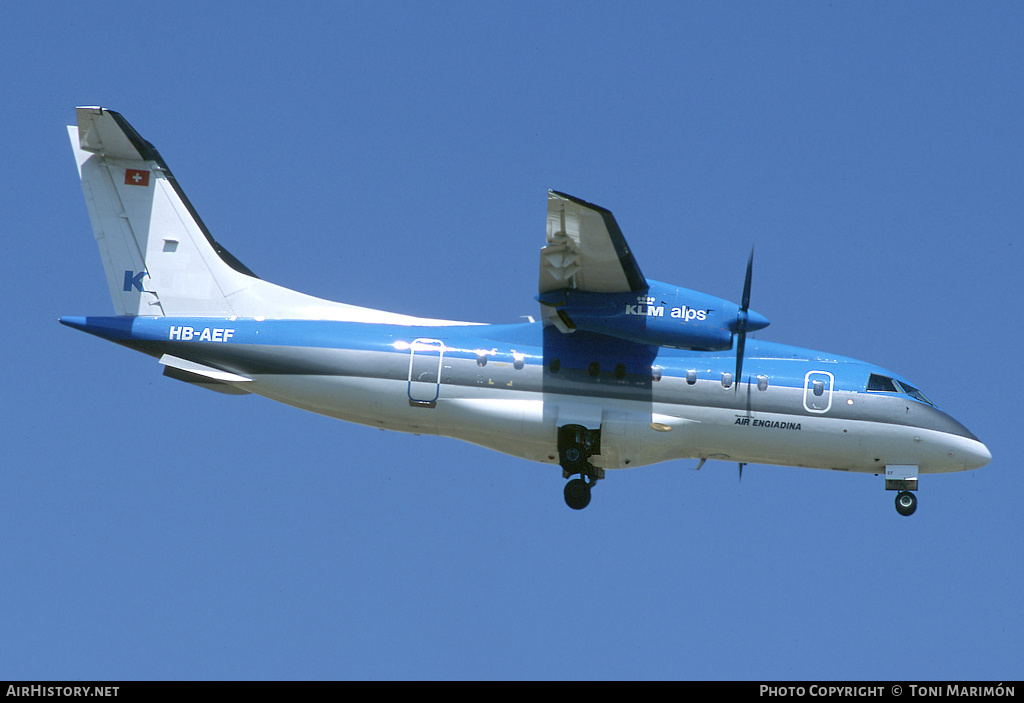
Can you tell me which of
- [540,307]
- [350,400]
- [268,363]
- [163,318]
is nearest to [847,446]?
[540,307]

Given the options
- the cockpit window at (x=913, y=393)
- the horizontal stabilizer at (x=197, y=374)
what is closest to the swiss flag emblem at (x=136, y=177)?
the horizontal stabilizer at (x=197, y=374)

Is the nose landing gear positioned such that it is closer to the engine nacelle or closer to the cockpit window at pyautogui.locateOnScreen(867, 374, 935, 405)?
the cockpit window at pyautogui.locateOnScreen(867, 374, 935, 405)

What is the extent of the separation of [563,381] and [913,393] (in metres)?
6.61

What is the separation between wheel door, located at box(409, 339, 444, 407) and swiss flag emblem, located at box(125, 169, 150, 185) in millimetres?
6264

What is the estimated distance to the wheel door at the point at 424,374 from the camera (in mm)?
21797

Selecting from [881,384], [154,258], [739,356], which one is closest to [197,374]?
[154,258]

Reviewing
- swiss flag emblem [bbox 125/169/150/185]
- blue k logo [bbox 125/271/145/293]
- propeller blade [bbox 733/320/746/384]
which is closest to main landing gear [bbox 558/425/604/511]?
propeller blade [bbox 733/320/746/384]

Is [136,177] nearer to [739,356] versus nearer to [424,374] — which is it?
[424,374]

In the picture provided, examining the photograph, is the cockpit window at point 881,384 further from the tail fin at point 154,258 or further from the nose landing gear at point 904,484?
the tail fin at point 154,258

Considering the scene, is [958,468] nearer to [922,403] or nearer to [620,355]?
[922,403]

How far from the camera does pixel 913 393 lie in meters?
22.5

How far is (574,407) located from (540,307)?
1940 mm

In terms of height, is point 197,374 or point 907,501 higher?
point 197,374

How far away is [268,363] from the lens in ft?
72.8
